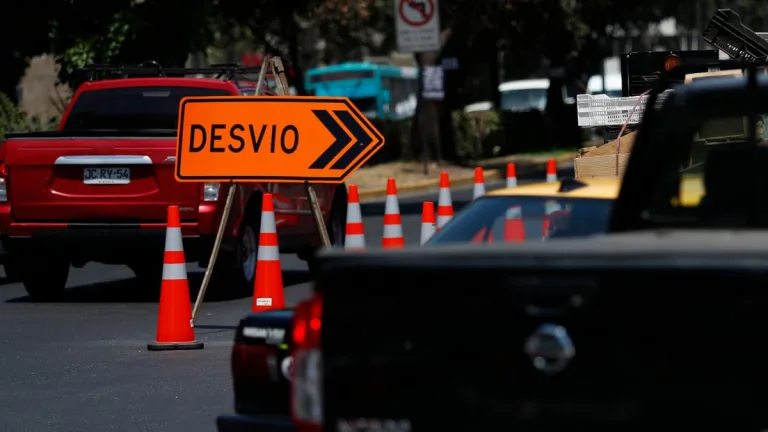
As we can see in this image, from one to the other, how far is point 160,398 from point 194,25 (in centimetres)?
1419

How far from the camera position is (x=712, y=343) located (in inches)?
148

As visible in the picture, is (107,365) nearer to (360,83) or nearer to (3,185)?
(3,185)

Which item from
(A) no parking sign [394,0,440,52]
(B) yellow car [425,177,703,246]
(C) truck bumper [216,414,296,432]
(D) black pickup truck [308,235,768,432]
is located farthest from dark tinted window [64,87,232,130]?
(A) no parking sign [394,0,440,52]

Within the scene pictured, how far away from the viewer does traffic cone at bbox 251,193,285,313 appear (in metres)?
10.2

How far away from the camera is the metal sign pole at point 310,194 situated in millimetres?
10562

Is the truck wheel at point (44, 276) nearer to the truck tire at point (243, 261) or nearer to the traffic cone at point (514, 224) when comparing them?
the truck tire at point (243, 261)

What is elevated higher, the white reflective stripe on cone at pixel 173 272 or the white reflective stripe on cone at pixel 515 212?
the white reflective stripe on cone at pixel 515 212

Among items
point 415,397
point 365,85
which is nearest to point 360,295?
point 415,397

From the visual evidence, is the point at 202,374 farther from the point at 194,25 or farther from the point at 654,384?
the point at 194,25

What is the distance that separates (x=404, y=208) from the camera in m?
24.4

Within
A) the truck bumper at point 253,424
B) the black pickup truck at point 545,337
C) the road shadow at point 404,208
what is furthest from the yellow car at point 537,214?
the road shadow at point 404,208

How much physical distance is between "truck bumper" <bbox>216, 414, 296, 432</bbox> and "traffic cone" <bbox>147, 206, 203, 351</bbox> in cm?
503

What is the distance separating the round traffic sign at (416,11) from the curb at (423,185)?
9.37ft

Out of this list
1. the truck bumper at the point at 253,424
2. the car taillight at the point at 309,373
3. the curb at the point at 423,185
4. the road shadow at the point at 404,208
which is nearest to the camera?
the car taillight at the point at 309,373
